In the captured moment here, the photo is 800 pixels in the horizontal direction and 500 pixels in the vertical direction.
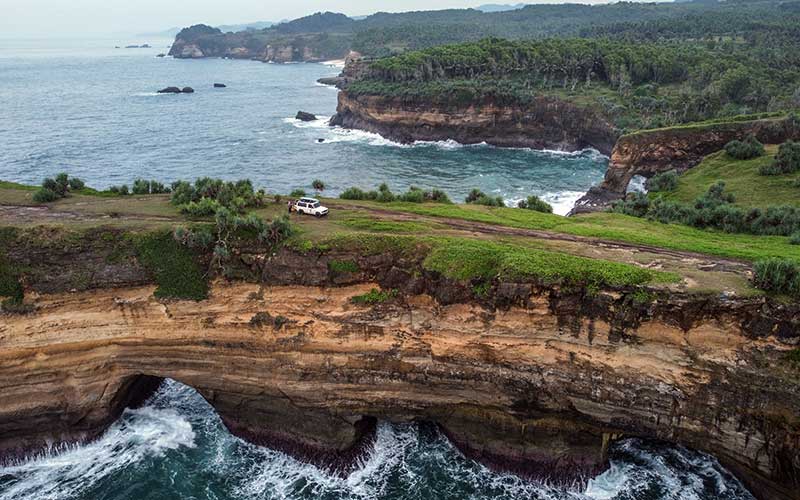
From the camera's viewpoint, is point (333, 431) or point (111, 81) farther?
point (111, 81)

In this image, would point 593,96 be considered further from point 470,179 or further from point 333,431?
point 333,431

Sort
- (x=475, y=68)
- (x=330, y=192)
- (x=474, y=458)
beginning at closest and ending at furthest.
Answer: (x=474, y=458) → (x=330, y=192) → (x=475, y=68)

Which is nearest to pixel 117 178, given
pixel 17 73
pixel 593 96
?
pixel 593 96

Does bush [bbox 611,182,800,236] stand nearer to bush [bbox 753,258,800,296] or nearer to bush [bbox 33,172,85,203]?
bush [bbox 753,258,800,296]

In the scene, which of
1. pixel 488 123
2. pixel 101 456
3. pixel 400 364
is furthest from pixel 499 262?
pixel 488 123

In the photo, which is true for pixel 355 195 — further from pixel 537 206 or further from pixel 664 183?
pixel 664 183

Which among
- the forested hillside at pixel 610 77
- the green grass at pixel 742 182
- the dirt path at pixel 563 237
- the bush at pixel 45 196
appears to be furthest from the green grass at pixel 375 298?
the forested hillside at pixel 610 77

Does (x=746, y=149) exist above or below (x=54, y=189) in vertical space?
above
